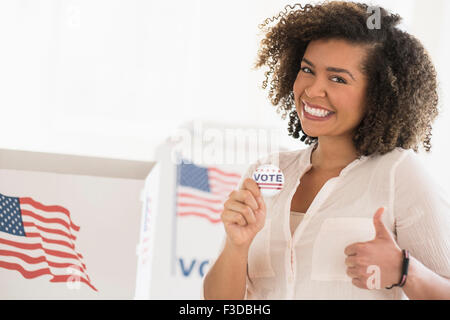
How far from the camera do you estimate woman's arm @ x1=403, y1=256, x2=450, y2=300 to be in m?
1.05

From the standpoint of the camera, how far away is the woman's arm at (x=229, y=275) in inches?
49.4

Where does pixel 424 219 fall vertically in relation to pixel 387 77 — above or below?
below

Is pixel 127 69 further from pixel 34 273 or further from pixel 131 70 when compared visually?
pixel 34 273

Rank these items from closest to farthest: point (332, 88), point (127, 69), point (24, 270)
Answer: point (24, 270) < point (332, 88) < point (127, 69)

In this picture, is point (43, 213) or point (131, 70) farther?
point (131, 70)

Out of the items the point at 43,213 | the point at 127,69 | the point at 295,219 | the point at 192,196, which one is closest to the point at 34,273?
the point at 43,213

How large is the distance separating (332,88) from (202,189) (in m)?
1.48

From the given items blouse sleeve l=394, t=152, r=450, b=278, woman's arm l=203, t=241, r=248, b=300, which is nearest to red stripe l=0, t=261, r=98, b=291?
woman's arm l=203, t=241, r=248, b=300

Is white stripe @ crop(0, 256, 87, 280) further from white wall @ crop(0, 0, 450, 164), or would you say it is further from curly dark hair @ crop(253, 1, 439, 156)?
white wall @ crop(0, 0, 450, 164)

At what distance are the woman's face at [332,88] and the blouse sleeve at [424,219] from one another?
20 centimetres

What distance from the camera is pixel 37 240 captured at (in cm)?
117

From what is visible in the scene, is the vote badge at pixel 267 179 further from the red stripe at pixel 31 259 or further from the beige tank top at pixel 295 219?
the red stripe at pixel 31 259

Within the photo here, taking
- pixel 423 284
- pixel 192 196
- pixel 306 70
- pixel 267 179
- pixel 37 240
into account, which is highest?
pixel 192 196

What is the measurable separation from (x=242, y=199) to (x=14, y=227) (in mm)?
473
